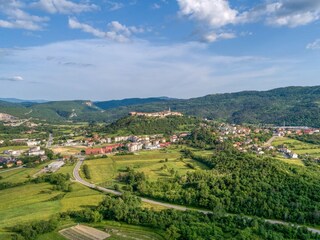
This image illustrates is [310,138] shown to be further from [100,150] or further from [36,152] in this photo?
[36,152]

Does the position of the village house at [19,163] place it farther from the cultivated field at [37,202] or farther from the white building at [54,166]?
the cultivated field at [37,202]

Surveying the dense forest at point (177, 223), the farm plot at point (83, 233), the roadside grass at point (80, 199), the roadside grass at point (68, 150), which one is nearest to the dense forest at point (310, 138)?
the dense forest at point (177, 223)

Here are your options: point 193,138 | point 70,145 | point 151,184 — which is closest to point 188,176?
point 151,184

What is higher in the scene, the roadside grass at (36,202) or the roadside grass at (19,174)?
the roadside grass at (36,202)

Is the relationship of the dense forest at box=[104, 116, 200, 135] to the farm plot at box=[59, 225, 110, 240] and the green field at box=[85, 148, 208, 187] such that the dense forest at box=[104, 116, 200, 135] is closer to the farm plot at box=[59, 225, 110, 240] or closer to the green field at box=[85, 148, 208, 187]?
the green field at box=[85, 148, 208, 187]

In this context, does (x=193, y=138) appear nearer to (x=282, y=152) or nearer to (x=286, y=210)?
(x=282, y=152)

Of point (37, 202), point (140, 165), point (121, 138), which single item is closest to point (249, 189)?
point (140, 165)
